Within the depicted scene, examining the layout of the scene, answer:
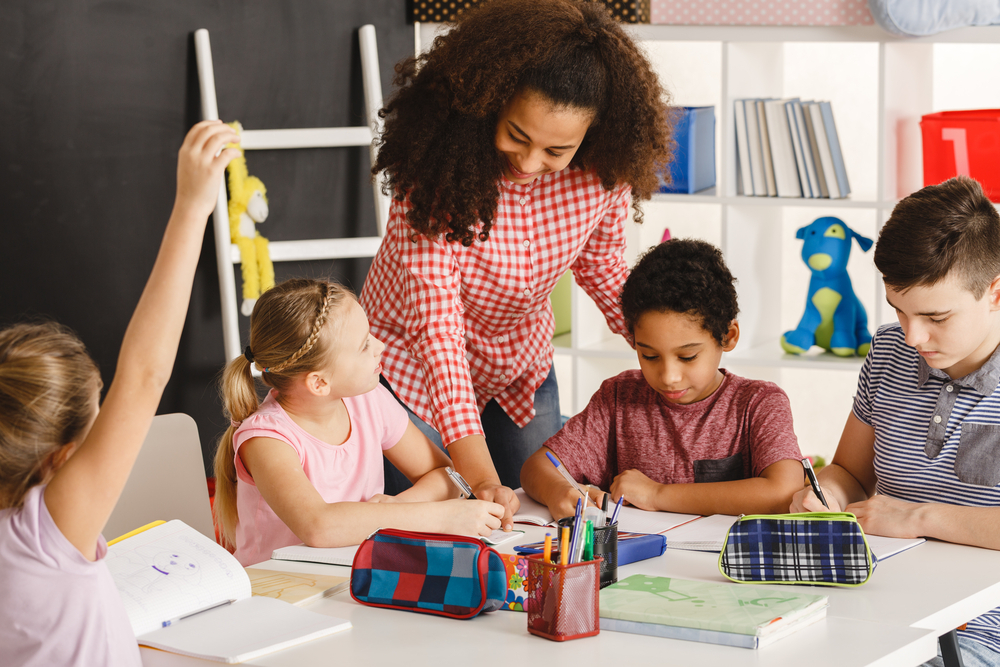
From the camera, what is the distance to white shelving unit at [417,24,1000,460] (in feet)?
8.45

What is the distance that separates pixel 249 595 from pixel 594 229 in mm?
939

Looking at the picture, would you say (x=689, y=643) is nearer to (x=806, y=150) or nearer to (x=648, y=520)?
(x=648, y=520)

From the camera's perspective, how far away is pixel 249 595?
113cm

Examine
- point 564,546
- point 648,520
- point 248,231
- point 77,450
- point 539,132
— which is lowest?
point 648,520

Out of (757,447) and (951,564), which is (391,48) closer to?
(757,447)

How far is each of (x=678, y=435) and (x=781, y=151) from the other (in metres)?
1.24

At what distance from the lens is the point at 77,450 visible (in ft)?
3.02

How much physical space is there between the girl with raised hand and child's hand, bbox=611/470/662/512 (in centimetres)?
76

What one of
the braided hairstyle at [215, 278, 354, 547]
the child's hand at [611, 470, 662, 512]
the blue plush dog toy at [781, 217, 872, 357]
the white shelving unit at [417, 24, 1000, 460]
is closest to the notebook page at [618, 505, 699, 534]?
the child's hand at [611, 470, 662, 512]

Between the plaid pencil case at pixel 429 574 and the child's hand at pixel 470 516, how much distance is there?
22 centimetres

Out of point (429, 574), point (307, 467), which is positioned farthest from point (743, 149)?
point (429, 574)

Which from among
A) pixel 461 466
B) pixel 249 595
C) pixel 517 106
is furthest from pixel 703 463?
pixel 249 595

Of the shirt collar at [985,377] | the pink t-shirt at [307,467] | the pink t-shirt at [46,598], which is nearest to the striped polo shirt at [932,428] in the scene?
the shirt collar at [985,377]

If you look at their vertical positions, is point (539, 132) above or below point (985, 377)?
above
